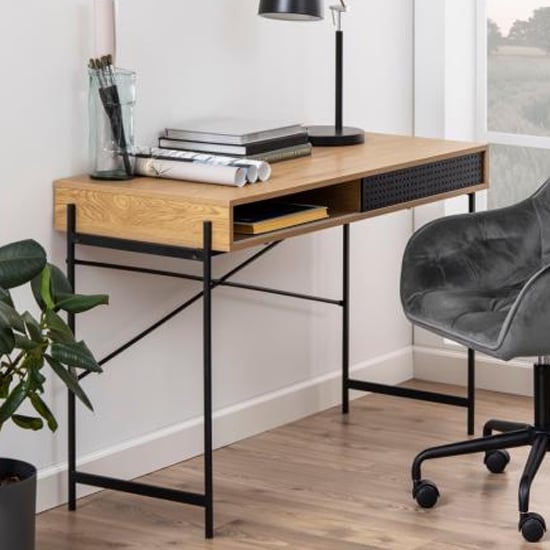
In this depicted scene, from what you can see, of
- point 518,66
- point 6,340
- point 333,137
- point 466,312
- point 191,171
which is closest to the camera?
point 6,340

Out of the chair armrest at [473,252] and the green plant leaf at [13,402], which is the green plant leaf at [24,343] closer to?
the green plant leaf at [13,402]

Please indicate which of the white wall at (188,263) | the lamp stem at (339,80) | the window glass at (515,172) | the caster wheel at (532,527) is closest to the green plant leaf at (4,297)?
the white wall at (188,263)

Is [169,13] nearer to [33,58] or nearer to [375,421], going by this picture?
[33,58]

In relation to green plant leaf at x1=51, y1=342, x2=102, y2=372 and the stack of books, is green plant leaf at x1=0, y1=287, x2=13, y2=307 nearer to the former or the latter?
green plant leaf at x1=51, y1=342, x2=102, y2=372

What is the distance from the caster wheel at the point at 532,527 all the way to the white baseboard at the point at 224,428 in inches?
40.4

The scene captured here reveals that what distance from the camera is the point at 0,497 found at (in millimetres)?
3203

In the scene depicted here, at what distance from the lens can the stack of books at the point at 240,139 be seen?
3.77 metres

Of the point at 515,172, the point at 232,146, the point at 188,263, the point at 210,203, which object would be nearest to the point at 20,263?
the point at 210,203

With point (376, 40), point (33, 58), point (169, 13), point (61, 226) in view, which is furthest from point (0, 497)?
point (376, 40)

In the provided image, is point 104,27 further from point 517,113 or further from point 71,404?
point 517,113

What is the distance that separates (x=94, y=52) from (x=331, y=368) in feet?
4.76

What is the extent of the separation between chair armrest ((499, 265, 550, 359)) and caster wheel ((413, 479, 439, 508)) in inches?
15.9

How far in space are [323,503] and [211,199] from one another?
0.88 meters

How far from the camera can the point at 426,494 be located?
3754 mm
